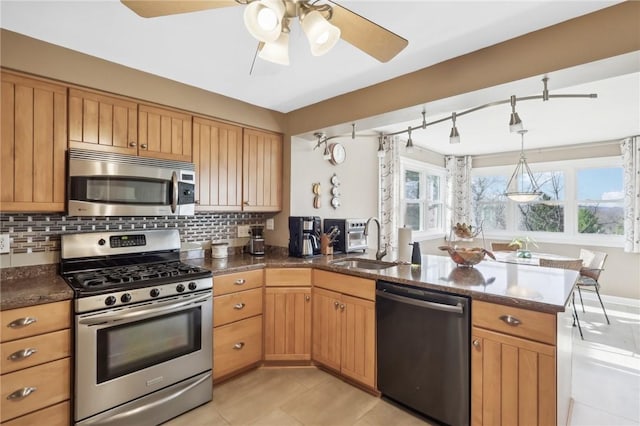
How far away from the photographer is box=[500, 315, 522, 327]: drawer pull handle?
1609 mm

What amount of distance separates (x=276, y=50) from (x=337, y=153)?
2.22 meters

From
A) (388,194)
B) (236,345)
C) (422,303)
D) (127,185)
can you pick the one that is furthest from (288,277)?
(388,194)

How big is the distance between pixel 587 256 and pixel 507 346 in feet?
12.5

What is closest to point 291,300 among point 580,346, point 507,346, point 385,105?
point 507,346

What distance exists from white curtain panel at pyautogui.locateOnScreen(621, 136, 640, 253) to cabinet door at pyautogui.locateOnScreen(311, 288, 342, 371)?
16.1 ft

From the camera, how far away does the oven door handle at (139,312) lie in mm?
1761

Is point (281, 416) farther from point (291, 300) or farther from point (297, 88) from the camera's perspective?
point (297, 88)

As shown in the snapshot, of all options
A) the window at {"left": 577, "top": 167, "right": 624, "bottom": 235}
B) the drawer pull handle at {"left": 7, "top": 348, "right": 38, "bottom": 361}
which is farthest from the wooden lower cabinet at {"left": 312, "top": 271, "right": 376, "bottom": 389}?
the window at {"left": 577, "top": 167, "right": 624, "bottom": 235}

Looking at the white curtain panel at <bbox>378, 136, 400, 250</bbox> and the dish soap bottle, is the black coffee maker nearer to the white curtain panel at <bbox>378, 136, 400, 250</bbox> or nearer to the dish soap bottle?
the dish soap bottle

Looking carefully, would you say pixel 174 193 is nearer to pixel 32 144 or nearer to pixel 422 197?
pixel 32 144

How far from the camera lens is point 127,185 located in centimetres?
225

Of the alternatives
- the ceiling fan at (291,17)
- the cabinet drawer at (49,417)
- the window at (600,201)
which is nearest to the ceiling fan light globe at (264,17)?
the ceiling fan at (291,17)

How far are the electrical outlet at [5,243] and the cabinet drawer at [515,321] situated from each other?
114 inches

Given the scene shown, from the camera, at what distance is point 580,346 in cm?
318
